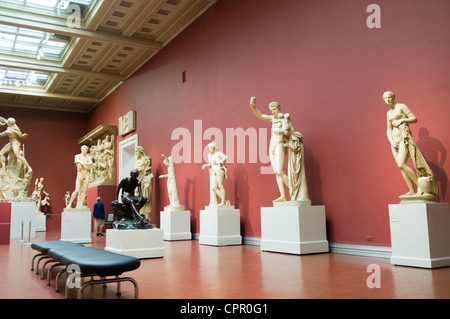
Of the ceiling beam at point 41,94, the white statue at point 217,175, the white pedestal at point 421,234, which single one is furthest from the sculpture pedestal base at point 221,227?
the ceiling beam at point 41,94

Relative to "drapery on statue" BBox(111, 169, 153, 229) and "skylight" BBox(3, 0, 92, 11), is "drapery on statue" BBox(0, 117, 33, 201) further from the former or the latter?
"drapery on statue" BBox(111, 169, 153, 229)

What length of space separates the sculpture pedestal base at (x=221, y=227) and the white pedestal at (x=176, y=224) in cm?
184

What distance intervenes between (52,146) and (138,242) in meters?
19.7

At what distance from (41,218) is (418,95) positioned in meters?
19.1

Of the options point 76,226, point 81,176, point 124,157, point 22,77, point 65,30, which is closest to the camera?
point 76,226

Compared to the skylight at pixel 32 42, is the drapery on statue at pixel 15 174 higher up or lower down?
lower down

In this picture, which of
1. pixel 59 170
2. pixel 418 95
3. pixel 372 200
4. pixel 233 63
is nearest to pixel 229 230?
pixel 372 200

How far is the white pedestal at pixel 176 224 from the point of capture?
13.2 meters

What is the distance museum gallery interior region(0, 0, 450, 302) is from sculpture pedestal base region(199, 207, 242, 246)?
0.18 ft

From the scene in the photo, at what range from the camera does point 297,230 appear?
8.62 metres

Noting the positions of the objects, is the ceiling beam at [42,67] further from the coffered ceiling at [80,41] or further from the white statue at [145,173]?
the white statue at [145,173]

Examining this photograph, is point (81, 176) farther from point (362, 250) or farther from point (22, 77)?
point (22, 77)

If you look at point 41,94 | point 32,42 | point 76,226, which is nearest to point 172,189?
point 76,226

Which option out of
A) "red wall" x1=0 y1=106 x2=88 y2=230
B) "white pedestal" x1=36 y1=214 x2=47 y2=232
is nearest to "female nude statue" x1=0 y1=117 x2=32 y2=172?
"white pedestal" x1=36 y1=214 x2=47 y2=232
